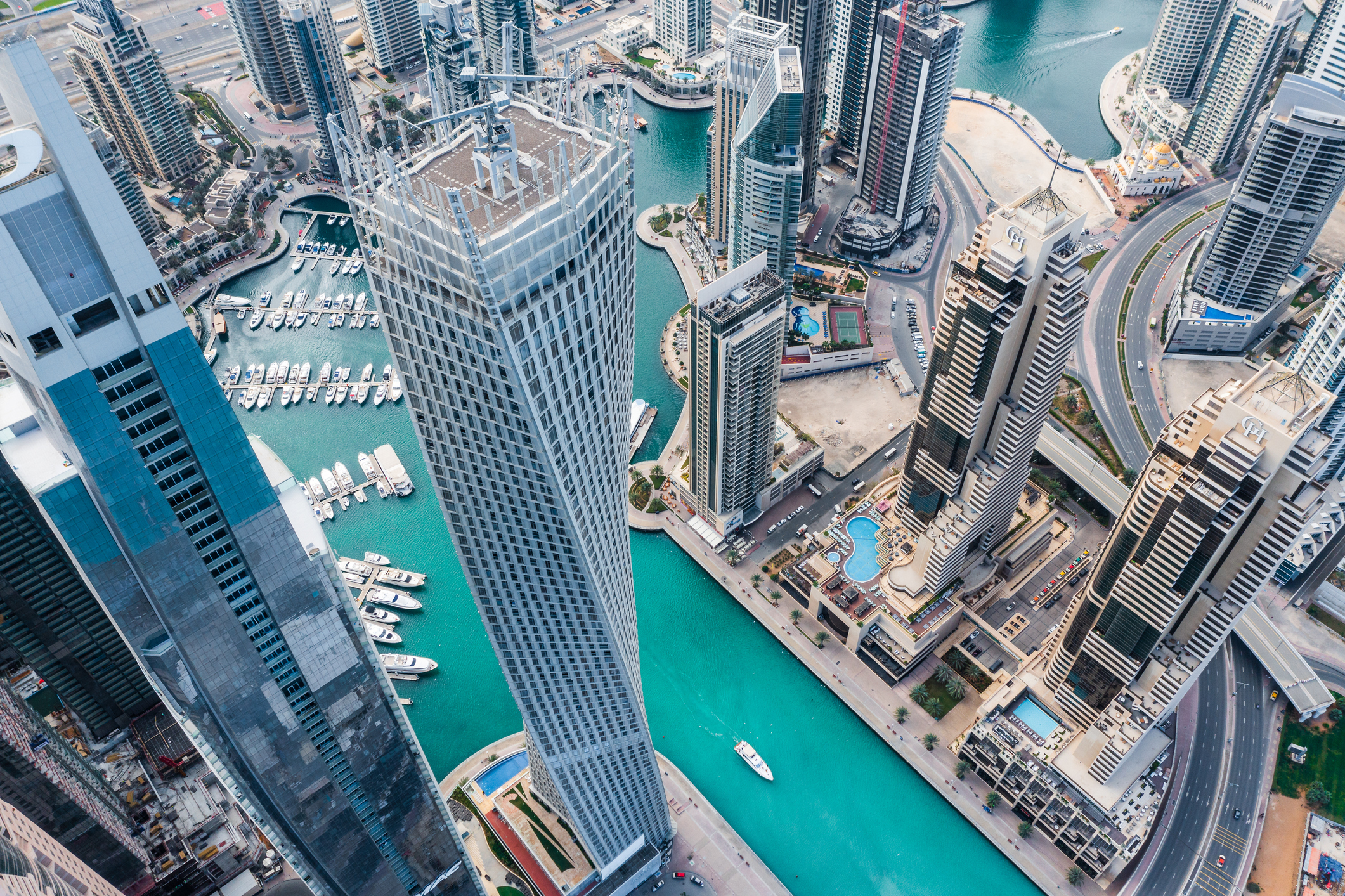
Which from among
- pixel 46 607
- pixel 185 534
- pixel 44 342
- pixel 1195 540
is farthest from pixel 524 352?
pixel 46 607

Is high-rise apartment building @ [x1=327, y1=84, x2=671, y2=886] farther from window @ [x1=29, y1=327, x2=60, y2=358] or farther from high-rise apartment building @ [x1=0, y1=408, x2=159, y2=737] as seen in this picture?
high-rise apartment building @ [x1=0, y1=408, x2=159, y2=737]

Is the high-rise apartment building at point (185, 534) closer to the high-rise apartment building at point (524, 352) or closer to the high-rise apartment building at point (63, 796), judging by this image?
the high-rise apartment building at point (524, 352)

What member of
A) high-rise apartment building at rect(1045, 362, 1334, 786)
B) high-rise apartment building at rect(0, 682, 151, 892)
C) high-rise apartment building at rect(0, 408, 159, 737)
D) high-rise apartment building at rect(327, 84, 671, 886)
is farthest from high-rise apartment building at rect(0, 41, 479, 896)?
high-rise apartment building at rect(1045, 362, 1334, 786)

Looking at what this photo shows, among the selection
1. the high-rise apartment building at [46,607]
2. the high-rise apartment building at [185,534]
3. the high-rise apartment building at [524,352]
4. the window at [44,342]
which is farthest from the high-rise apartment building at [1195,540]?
the high-rise apartment building at [46,607]

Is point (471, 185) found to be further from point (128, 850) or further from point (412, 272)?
point (128, 850)

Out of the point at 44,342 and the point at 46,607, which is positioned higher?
the point at 44,342

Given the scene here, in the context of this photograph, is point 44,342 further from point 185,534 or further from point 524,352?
point 524,352
